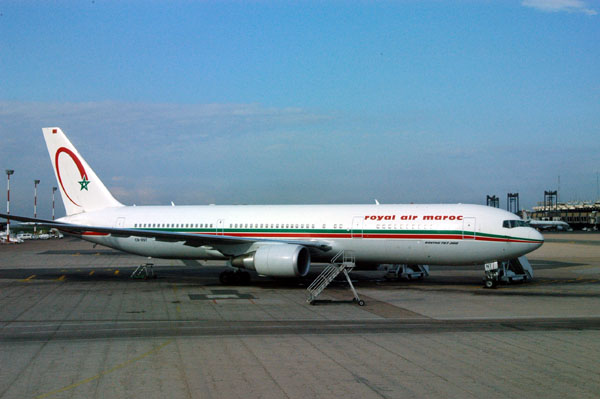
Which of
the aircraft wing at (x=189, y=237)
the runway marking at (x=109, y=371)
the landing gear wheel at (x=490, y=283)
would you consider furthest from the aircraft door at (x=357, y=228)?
the runway marking at (x=109, y=371)

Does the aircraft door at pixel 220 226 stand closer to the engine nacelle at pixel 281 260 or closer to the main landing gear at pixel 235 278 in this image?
the main landing gear at pixel 235 278

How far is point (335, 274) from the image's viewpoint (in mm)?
24734

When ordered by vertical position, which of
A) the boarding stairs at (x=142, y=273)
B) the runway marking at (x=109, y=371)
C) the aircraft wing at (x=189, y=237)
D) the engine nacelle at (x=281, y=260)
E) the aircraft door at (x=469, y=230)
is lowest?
the boarding stairs at (x=142, y=273)

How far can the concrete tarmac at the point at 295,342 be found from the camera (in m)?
11.0

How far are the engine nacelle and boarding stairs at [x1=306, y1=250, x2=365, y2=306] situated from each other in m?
1.02

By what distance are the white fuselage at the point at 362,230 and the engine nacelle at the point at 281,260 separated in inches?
80.9

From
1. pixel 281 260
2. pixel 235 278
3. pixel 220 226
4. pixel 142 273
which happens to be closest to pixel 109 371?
pixel 281 260

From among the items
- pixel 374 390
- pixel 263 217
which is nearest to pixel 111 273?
pixel 263 217

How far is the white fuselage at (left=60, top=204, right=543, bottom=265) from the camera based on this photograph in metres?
26.8

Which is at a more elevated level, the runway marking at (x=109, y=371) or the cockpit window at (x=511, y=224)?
the cockpit window at (x=511, y=224)

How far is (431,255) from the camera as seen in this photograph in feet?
89.8

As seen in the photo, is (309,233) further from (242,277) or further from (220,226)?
(220,226)

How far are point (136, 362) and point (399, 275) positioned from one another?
22.2 meters

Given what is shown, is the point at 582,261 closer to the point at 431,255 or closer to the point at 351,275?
the point at 351,275
